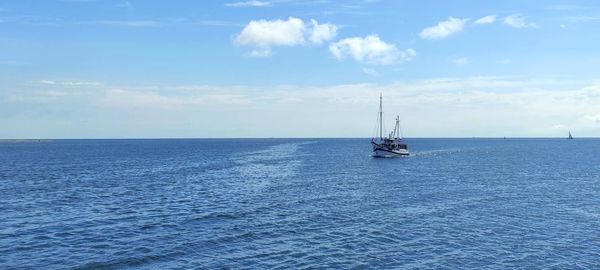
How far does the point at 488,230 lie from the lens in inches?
1571

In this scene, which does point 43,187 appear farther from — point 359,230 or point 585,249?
point 585,249

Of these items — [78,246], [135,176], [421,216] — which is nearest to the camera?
[78,246]

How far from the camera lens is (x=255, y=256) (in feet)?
106

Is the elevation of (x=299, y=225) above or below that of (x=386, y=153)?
below

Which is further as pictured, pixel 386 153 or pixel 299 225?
pixel 386 153

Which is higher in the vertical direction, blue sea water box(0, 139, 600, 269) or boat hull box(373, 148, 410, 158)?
boat hull box(373, 148, 410, 158)

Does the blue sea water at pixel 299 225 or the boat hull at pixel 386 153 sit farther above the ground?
the boat hull at pixel 386 153

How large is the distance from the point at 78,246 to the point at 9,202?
26.7 m

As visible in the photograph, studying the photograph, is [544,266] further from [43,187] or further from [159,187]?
[43,187]

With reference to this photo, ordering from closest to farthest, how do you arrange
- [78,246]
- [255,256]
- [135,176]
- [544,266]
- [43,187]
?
[544,266], [255,256], [78,246], [43,187], [135,176]

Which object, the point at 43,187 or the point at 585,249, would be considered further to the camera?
the point at 43,187

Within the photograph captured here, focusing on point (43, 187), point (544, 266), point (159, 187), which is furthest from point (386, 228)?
point (43, 187)

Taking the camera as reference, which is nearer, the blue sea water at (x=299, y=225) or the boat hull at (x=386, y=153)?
the blue sea water at (x=299, y=225)

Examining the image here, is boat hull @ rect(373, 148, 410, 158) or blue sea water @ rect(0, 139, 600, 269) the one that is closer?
blue sea water @ rect(0, 139, 600, 269)
